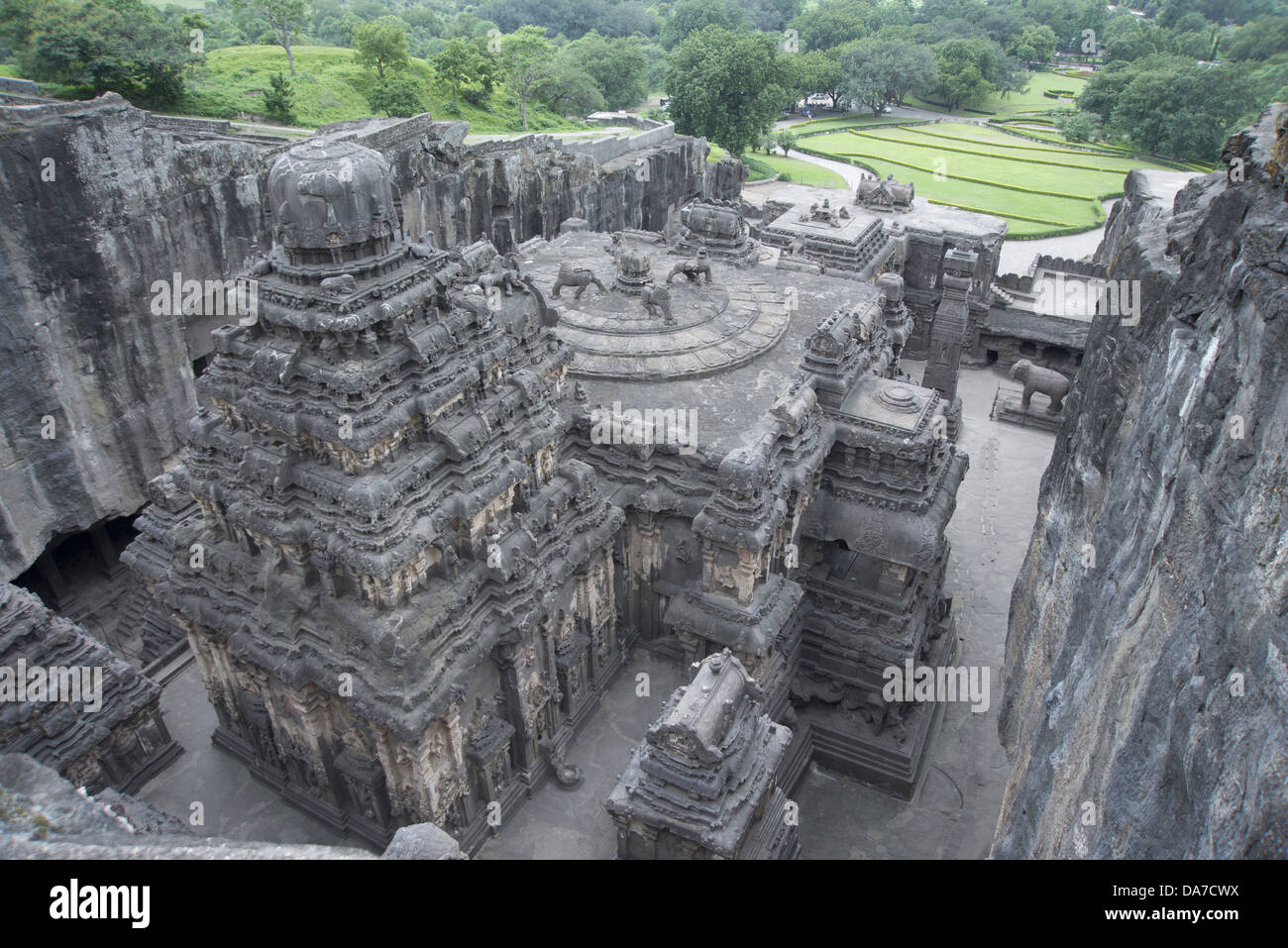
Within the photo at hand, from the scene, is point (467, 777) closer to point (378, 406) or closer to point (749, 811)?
point (749, 811)

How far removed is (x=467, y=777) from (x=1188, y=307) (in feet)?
51.3

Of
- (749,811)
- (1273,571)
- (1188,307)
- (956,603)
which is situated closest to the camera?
(1273,571)

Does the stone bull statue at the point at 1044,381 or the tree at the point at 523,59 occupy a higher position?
the tree at the point at 523,59

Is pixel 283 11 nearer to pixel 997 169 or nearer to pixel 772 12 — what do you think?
pixel 997 169

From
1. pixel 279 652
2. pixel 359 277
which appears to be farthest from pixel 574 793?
pixel 359 277

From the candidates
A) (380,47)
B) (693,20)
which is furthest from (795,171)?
(693,20)

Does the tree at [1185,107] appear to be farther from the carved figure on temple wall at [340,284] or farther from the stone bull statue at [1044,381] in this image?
the carved figure on temple wall at [340,284]

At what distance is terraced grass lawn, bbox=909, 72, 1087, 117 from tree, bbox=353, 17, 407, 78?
71447mm

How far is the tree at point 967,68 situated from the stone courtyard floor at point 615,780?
295 ft

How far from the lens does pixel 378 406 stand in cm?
1486

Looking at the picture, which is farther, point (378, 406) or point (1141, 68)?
point (1141, 68)

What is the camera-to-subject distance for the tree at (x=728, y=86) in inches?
2598

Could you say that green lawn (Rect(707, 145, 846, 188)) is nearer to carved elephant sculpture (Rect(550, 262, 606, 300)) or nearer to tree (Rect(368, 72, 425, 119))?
tree (Rect(368, 72, 425, 119))

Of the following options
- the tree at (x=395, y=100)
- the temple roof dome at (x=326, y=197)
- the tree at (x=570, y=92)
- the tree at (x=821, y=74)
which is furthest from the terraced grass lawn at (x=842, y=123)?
the temple roof dome at (x=326, y=197)
